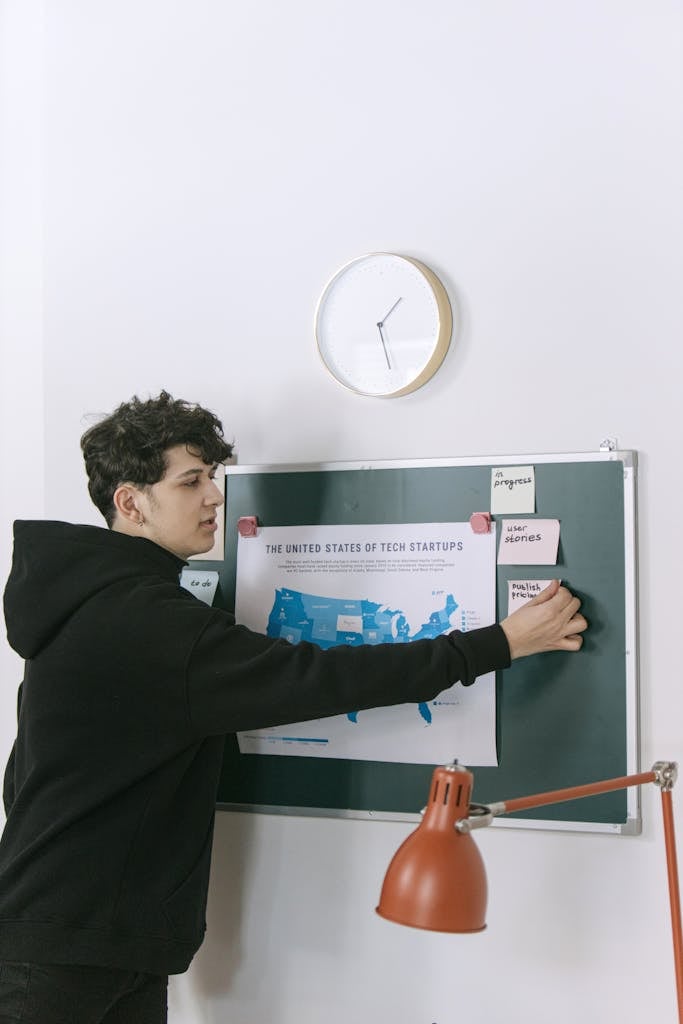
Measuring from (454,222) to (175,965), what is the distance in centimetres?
142

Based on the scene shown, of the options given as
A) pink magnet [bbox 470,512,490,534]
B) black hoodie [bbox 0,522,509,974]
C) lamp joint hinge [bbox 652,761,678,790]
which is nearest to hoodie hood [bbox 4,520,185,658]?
black hoodie [bbox 0,522,509,974]

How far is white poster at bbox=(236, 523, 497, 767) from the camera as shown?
6.04ft

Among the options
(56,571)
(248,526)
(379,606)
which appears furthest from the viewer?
(248,526)

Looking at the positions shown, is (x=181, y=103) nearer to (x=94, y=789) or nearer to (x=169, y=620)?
(x=169, y=620)

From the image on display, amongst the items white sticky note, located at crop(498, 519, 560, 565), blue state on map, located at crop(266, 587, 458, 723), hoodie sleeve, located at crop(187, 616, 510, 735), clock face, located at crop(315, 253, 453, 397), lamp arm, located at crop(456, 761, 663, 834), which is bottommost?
lamp arm, located at crop(456, 761, 663, 834)

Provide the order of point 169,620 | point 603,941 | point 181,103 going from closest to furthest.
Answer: point 169,620 < point 603,941 < point 181,103

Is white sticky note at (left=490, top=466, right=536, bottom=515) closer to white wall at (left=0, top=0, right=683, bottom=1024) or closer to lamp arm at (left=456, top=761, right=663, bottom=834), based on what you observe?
white wall at (left=0, top=0, right=683, bottom=1024)

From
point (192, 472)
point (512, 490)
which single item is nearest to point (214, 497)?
point (192, 472)

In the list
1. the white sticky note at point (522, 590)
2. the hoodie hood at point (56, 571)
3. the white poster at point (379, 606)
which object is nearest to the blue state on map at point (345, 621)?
the white poster at point (379, 606)

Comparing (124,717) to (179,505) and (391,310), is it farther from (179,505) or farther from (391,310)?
(391,310)

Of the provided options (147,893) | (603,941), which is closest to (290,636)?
(147,893)

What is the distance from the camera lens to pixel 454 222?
6.26 feet

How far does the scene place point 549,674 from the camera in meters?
1.78

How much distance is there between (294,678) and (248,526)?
1.71 ft
